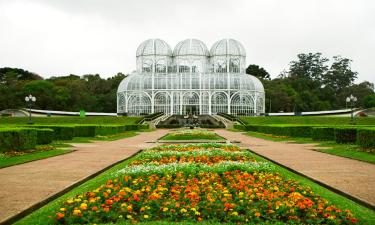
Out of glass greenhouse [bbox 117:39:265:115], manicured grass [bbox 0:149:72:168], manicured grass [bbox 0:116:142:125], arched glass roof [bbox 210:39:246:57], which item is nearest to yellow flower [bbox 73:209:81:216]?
manicured grass [bbox 0:149:72:168]

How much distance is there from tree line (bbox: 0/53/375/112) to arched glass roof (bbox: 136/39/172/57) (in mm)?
12702

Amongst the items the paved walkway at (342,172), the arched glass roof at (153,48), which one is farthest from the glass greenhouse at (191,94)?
the paved walkway at (342,172)

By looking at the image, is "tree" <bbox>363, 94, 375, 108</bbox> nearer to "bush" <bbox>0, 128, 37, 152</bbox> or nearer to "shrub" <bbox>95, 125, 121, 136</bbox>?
"shrub" <bbox>95, 125, 121, 136</bbox>

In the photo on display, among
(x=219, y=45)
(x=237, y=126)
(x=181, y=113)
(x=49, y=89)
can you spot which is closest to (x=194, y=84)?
(x=181, y=113)

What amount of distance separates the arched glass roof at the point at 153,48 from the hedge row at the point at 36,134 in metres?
41.8

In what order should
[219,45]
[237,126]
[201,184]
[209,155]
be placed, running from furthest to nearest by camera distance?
[219,45]
[237,126]
[209,155]
[201,184]

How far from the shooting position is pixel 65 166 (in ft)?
45.5

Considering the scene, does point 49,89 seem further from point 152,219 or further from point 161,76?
point 152,219

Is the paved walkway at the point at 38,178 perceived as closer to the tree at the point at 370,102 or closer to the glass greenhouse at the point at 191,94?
the glass greenhouse at the point at 191,94

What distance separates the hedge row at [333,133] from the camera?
18998mm

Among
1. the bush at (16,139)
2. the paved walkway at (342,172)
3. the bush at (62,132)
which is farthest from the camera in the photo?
the bush at (62,132)

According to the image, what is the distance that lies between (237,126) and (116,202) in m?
47.2

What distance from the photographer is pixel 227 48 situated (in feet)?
258

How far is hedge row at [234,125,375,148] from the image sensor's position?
1900cm
